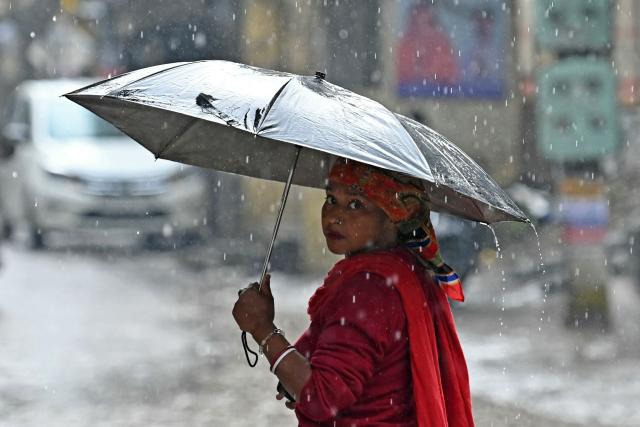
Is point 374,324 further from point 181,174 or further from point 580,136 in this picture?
point 181,174

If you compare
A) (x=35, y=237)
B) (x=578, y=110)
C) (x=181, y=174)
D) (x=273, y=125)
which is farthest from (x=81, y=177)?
(x=273, y=125)

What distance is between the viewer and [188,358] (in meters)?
8.58

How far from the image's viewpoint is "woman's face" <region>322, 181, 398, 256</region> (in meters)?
3.15

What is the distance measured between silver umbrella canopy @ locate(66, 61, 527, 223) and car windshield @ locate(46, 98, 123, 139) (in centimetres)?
1125

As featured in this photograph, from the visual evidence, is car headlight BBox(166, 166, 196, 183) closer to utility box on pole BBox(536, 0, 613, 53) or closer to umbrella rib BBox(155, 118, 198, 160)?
utility box on pole BBox(536, 0, 613, 53)

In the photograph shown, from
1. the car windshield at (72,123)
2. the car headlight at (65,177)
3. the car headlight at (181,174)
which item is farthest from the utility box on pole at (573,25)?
the car windshield at (72,123)

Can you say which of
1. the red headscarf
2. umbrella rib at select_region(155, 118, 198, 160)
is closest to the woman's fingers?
the red headscarf

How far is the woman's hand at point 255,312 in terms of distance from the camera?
305 centimetres

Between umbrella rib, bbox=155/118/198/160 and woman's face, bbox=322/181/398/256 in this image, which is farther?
umbrella rib, bbox=155/118/198/160

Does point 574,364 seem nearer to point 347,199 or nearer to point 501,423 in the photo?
point 501,423

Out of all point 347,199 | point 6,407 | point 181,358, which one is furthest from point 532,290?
point 347,199

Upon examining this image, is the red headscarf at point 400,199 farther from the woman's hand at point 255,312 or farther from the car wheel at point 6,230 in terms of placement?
the car wheel at point 6,230

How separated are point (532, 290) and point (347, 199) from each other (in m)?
9.48

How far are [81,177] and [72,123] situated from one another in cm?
85
